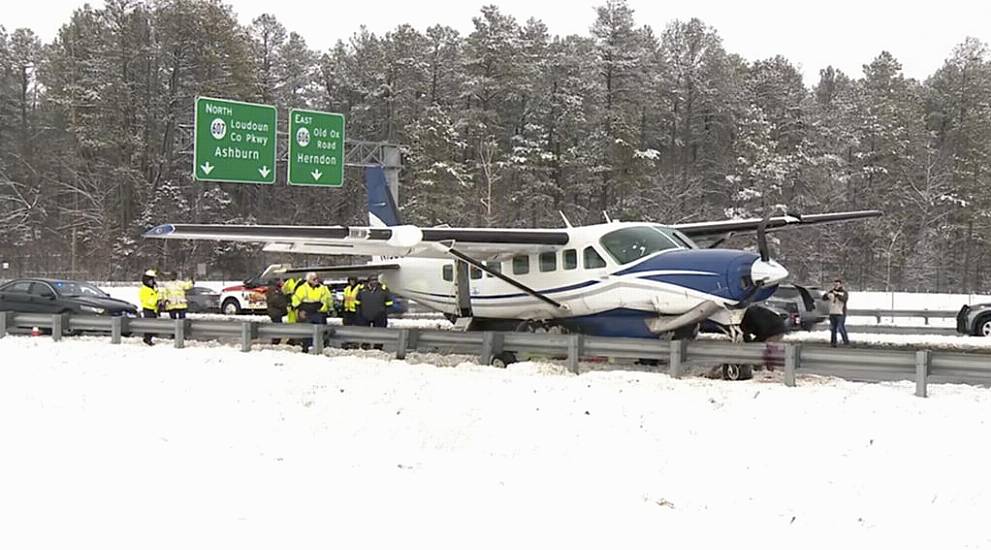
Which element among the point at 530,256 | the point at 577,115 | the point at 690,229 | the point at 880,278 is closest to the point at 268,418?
the point at 530,256

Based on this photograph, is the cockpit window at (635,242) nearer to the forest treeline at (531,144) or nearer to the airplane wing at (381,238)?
the airplane wing at (381,238)

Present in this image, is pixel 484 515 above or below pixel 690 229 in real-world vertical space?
below

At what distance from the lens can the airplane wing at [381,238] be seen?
1501 centimetres

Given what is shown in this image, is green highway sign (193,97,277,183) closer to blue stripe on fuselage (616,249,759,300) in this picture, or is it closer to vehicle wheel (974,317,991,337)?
blue stripe on fuselage (616,249,759,300)

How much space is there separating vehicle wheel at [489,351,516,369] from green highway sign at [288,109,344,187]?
1771cm

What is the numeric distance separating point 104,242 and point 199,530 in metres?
53.1

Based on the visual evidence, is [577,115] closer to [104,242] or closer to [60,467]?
[104,242]

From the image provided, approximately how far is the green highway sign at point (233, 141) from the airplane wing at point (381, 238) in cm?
1152

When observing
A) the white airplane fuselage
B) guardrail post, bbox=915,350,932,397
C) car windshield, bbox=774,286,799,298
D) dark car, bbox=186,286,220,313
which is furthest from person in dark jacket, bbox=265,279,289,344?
dark car, bbox=186,286,220,313

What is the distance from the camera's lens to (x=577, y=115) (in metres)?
54.2

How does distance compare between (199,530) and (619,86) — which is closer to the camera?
(199,530)

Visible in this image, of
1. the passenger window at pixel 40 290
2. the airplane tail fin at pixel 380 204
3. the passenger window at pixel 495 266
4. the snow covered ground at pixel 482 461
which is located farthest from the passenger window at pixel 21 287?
the passenger window at pixel 495 266

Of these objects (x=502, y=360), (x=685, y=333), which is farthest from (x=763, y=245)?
(x=502, y=360)

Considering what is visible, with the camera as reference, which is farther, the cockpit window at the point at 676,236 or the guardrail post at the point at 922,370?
the cockpit window at the point at 676,236
